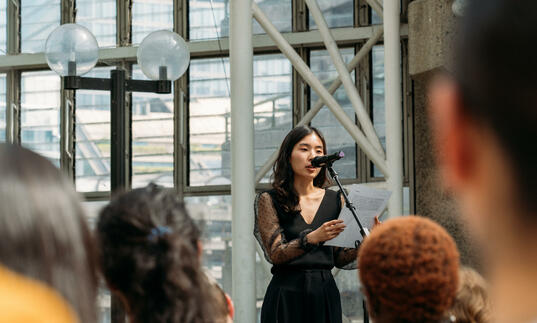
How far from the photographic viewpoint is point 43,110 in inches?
376

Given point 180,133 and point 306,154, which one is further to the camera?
point 180,133

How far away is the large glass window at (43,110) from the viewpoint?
955cm

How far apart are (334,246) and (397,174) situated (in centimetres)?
198

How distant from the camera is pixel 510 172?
0.59 meters

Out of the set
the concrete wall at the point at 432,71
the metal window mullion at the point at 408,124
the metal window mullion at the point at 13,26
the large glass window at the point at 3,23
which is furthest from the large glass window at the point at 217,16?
the concrete wall at the point at 432,71

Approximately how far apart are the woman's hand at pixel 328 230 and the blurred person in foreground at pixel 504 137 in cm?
308

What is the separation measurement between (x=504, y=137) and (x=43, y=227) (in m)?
0.38

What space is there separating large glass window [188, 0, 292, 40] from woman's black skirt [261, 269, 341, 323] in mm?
5502

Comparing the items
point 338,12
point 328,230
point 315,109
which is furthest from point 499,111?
point 338,12

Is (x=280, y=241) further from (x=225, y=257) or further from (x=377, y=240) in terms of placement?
(x=225, y=257)

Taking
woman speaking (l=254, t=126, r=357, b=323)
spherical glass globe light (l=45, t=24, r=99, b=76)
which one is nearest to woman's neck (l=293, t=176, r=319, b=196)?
woman speaking (l=254, t=126, r=357, b=323)

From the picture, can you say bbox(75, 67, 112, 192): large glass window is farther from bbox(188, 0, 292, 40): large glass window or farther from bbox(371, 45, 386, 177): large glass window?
bbox(371, 45, 386, 177): large glass window

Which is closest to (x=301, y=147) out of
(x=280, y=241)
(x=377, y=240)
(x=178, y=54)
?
(x=280, y=241)

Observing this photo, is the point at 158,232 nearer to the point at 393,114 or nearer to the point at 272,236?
the point at 272,236
